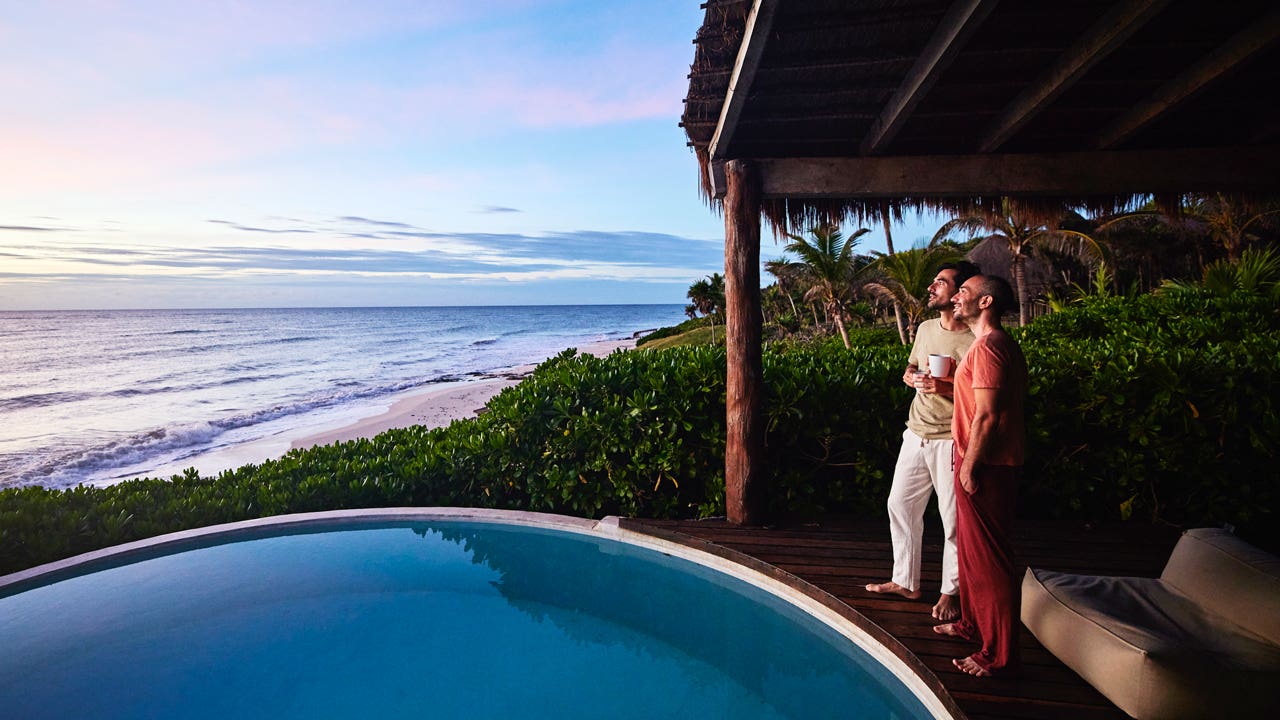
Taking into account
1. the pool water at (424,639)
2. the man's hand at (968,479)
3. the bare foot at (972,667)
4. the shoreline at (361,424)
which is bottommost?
the shoreline at (361,424)

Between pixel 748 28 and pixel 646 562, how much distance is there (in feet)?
9.82

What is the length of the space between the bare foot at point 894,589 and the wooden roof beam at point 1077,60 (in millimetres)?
2453

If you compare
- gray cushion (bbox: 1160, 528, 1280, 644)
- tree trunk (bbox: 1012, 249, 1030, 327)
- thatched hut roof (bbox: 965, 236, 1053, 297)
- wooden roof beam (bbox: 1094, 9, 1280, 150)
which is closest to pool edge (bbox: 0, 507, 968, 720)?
gray cushion (bbox: 1160, 528, 1280, 644)

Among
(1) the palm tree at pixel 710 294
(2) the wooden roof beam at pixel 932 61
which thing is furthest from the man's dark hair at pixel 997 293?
A: (1) the palm tree at pixel 710 294

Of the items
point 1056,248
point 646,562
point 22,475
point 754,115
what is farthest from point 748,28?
point 1056,248

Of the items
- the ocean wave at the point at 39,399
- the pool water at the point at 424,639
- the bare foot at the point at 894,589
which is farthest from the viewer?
Result: the ocean wave at the point at 39,399

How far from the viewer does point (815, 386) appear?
436 cm

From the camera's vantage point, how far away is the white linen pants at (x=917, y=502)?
2746 mm

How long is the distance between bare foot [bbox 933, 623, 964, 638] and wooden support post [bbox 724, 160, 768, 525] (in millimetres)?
1552

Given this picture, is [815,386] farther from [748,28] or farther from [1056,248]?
[1056,248]

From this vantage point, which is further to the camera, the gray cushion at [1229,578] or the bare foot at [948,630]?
the bare foot at [948,630]

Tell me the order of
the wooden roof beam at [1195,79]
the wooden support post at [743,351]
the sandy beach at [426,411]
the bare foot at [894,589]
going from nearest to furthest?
the wooden roof beam at [1195,79] < the bare foot at [894,589] < the wooden support post at [743,351] < the sandy beach at [426,411]

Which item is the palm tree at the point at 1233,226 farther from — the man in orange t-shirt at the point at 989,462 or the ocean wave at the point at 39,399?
the ocean wave at the point at 39,399

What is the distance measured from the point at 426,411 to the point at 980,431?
15.5 m
